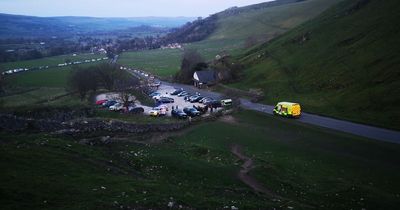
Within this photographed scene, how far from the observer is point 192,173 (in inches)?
1197

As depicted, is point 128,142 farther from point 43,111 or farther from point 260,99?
point 260,99

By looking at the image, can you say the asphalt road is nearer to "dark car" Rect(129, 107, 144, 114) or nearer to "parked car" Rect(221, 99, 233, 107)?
"parked car" Rect(221, 99, 233, 107)

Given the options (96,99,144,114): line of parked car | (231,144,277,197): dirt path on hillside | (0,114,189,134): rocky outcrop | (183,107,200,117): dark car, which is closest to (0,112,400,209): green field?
(231,144,277,197): dirt path on hillside

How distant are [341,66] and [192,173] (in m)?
59.1

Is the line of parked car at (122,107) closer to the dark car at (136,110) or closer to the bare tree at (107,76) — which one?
the dark car at (136,110)

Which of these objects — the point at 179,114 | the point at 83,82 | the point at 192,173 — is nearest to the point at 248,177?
the point at 192,173

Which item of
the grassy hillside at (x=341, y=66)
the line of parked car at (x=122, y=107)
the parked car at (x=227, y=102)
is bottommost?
the line of parked car at (x=122, y=107)

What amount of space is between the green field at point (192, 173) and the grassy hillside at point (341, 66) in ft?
50.4

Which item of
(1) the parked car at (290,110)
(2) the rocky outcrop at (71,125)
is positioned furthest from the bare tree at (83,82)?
(1) the parked car at (290,110)

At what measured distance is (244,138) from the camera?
46.8 meters

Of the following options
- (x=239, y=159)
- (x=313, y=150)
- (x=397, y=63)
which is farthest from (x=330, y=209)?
(x=397, y=63)

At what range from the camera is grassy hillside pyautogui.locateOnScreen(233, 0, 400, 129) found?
2325 inches

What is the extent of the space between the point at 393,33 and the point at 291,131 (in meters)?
44.7

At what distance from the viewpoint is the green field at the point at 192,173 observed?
21.8 meters
